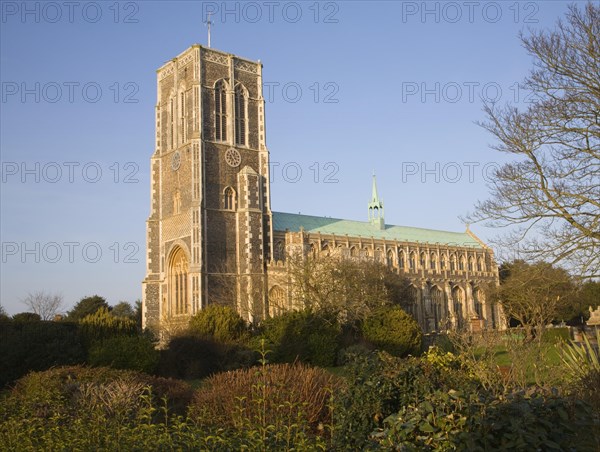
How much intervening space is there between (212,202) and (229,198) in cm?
149

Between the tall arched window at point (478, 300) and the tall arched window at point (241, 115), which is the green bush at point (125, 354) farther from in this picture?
the tall arched window at point (478, 300)

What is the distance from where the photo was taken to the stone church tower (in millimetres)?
36875

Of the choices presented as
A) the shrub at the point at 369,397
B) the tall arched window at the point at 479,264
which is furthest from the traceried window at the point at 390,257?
the shrub at the point at 369,397

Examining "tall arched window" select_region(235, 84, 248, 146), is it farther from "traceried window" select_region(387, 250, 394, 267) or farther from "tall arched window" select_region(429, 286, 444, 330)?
"tall arched window" select_region(429, 286, 444, 330)

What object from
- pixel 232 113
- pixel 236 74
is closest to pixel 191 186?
pixel 232 113

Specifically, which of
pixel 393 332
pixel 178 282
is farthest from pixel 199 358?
pixel 178 282

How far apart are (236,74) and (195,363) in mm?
25959

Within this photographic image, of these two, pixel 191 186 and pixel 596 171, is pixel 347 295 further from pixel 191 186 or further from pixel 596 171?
pixel 596 171

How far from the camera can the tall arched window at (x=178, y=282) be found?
37.9 meters

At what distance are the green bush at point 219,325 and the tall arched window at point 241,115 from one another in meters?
18.4

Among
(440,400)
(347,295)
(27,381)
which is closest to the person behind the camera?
(440,400)

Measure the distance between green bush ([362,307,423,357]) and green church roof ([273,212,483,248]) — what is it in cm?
1847

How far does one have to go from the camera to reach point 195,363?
21.3m

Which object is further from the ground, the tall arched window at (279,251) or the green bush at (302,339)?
the tall arched window at (279,251)
